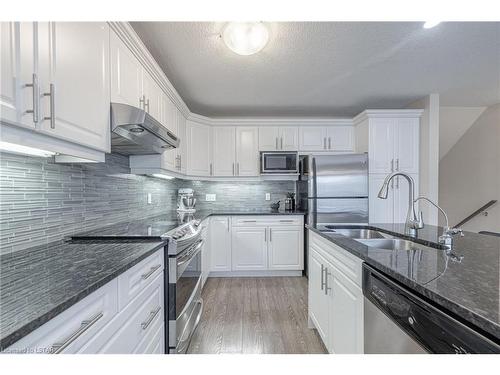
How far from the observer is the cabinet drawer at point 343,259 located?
119cm

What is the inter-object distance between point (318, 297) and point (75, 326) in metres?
1.56

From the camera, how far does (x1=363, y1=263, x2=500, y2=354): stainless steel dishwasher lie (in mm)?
589

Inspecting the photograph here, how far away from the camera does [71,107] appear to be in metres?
1.07

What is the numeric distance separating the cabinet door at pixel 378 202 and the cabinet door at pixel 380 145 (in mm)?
136

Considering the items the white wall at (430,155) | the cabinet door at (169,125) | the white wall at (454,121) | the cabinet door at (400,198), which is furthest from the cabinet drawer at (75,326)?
the white wall at (454,121)

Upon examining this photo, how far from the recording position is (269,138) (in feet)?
12.2

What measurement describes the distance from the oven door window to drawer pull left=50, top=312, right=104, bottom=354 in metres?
0.77

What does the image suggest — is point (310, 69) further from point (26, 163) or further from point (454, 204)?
point (454, 204)

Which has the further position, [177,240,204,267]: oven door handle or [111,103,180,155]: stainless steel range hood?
[177,240,204,267]: oven door handle

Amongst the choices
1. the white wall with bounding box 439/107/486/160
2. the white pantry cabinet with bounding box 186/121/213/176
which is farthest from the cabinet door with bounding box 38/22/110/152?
the white wall with bounding box 439/107/486/160

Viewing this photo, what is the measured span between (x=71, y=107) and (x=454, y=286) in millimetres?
1574

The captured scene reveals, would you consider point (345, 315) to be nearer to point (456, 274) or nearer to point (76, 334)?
point (456, 274)

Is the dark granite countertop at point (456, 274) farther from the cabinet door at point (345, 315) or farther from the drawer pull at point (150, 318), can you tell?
the drawer pull at point (150, 318)

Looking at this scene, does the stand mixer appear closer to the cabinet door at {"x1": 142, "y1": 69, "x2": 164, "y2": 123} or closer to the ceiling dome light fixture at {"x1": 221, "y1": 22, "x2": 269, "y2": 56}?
the cabinet door at {"x1": 142, "y1": 69, "x2": 164, "y2": 123}
